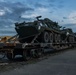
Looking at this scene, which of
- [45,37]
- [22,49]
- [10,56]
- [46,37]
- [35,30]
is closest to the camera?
[22,49]

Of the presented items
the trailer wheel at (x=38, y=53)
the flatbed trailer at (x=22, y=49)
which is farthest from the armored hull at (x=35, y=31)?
the trailer wheel at (x=38, y=53)

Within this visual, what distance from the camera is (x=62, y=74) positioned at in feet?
37.6

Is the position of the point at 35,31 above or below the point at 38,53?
above

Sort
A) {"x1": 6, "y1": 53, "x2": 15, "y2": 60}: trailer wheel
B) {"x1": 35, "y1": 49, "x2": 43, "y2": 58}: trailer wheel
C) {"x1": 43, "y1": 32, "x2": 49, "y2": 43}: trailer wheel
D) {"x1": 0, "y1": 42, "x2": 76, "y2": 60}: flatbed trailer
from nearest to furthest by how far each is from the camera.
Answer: {"x1": 0, "y1": 42, "x2": 76, "y2": 60}: flatbed trailer, {"x1": 6, "y1": 53, "x2": 15, "y2": 60}: trailer wheel, {"x1": 35, "y1": 49, "x2": 43, "y2": 58}: trailer wheel, {"x1": 43, "y1": 32, "x2": 49, "y2": 43}: trailer wheel

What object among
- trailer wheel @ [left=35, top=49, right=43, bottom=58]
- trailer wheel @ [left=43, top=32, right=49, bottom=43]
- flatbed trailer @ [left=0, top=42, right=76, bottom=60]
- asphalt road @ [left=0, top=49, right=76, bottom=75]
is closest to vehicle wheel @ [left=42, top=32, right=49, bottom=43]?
trailer wheel @ [left=43, top=32, right=49, bottom=43]

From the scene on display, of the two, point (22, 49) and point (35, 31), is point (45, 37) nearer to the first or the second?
point (35, 31)

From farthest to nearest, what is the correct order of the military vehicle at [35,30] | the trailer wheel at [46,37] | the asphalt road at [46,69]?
the trailer wheel at [46,37] < the military vehicle at [35,30] < the asphalt road at [46,69]

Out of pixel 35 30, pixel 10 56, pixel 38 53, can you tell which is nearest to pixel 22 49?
pixel 10 56

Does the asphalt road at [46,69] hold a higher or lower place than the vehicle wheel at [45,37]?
lower

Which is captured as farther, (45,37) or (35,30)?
(45,37)

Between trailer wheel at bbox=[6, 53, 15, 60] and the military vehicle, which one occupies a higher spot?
the military vehicle

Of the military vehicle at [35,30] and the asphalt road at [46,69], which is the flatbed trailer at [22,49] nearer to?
the military vehicle at [35,30]

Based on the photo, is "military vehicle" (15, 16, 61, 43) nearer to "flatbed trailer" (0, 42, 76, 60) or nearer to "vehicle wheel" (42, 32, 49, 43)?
"vehicle wheel" (42, 32, 49, 43)

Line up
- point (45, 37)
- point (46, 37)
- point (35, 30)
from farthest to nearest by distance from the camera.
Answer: point (46, 37), point (45, 37), point (35, 30)
